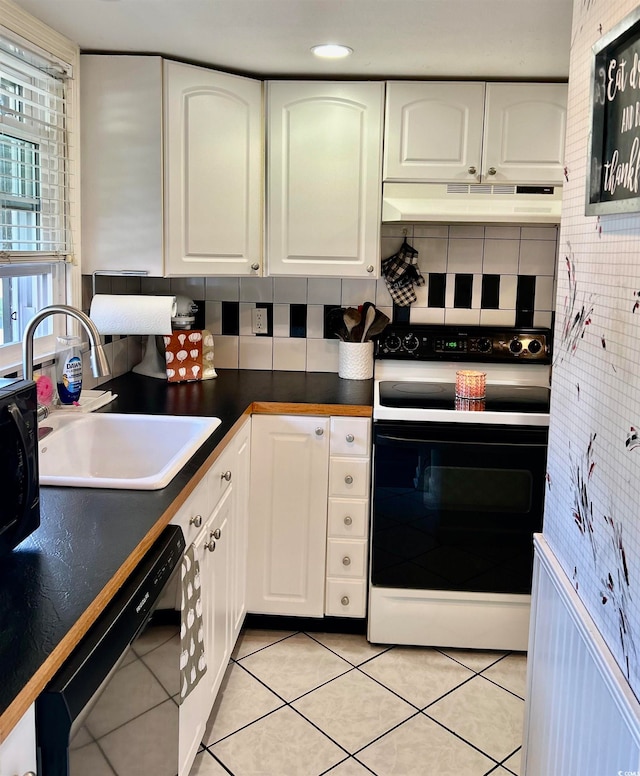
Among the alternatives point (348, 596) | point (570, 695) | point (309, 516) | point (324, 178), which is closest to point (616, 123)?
point (570, 695)

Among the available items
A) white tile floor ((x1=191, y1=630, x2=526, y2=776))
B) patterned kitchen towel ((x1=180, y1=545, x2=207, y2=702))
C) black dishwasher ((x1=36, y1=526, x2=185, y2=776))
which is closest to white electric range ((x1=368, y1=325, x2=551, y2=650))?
white tile floor ((x1=191, y1=630, x2=526, y2=776))

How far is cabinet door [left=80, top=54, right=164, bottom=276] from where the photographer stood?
8.35 feet

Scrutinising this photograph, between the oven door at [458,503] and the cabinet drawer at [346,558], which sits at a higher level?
the oven door at [458,503]

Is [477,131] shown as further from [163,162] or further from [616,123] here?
[616,123]

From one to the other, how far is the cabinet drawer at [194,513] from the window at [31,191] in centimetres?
71

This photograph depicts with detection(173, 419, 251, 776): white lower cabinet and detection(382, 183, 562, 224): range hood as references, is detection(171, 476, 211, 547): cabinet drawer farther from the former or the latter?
detection(382, 183, 562, 224): range hood

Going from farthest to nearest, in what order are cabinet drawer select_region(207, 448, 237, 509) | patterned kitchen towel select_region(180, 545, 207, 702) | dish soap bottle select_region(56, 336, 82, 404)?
dish soap bottle select_region(56, 336, 82, 404) → cabinet drawer select_region(207, 448, 237, 509) → patterned kitchen towel select_region(180, 545, 207, 702)

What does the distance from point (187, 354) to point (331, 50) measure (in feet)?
4.01

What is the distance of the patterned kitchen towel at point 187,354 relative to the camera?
2898 mm

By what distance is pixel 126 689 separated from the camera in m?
1.25

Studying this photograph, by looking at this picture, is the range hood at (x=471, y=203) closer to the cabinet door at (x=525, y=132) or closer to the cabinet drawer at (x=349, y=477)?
the cabinet door at (x=525, y=132)

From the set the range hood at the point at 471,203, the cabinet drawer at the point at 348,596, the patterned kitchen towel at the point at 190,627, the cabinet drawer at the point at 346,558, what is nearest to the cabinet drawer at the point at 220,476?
the patterned kitchen towel at the point at 190,627

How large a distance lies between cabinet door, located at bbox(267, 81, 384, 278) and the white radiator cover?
4.80 feet

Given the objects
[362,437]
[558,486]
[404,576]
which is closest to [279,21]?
[362,437]
